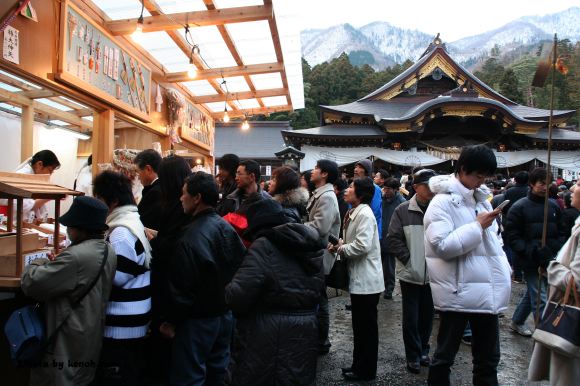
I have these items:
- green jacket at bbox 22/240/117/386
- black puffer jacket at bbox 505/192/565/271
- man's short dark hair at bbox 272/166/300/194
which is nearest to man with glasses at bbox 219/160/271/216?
man's short dark hair at bbox 272/166/300/194

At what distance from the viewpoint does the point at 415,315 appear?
3.91 meters

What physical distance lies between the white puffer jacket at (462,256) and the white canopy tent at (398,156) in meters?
14.8

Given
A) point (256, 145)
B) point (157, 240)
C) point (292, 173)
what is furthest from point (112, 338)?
point (256, 145)

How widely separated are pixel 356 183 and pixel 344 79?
3552 centimetres

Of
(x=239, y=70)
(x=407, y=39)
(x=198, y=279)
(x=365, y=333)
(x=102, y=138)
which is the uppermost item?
(x=407, y=39)

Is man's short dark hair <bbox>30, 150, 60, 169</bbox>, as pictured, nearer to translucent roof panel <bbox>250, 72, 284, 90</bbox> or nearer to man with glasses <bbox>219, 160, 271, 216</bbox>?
man with glasses <bbox>219, 160, 271, 216</bbox>

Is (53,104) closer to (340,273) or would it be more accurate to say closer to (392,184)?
(340,273)

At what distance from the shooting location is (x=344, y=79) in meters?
37.5

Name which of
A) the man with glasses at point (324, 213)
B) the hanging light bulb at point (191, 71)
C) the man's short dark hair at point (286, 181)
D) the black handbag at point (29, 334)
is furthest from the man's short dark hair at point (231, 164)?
the hanging light bulb at point (191, 71)

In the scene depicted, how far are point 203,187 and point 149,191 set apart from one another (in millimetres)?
893

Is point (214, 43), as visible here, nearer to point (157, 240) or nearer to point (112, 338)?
point (157, 240)

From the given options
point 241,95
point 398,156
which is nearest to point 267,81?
point 241,95

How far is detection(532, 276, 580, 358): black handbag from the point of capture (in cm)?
217

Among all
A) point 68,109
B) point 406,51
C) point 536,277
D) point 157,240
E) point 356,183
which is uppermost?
point 406,51
